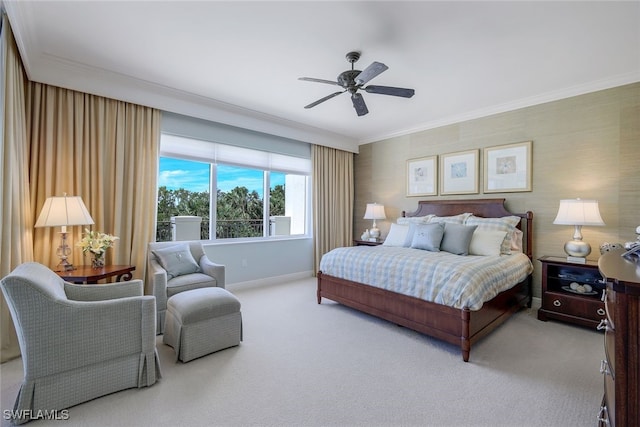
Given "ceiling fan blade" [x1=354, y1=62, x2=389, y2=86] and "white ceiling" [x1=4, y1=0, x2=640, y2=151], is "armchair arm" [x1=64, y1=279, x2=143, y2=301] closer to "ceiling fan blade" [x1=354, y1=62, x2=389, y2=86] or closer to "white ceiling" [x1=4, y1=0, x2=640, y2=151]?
"white ceiling" [x1=4, y1=0, x2=640, y2=151]

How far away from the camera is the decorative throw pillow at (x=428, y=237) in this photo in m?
3.62

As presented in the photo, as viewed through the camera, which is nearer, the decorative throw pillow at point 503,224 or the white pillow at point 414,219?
the decorative throw pillow at point 503,224

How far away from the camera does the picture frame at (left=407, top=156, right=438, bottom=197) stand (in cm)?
483

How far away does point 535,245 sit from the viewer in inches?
150

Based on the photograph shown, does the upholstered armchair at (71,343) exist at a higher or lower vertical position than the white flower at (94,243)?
lower

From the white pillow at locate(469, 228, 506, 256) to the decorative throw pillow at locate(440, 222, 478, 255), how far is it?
0.28 feet

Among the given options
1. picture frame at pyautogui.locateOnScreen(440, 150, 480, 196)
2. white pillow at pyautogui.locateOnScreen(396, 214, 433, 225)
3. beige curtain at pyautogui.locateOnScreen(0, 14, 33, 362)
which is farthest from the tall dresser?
beige curtain at pyautogui.locateOnScreen(0, 14, 33, 362)

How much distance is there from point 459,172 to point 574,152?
4.50 ft

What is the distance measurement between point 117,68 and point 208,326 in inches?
112

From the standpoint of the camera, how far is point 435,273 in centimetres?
268

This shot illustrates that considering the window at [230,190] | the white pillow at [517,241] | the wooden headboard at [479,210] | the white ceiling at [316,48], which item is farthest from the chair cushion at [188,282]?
the white pillow at [517,241]

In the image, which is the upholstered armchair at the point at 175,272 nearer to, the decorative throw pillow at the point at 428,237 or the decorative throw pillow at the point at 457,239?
the decorative throw pillow at the point at 428,237

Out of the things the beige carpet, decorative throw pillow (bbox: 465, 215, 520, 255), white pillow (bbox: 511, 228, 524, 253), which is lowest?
the beige carpet

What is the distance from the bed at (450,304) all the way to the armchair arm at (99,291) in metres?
2.16
